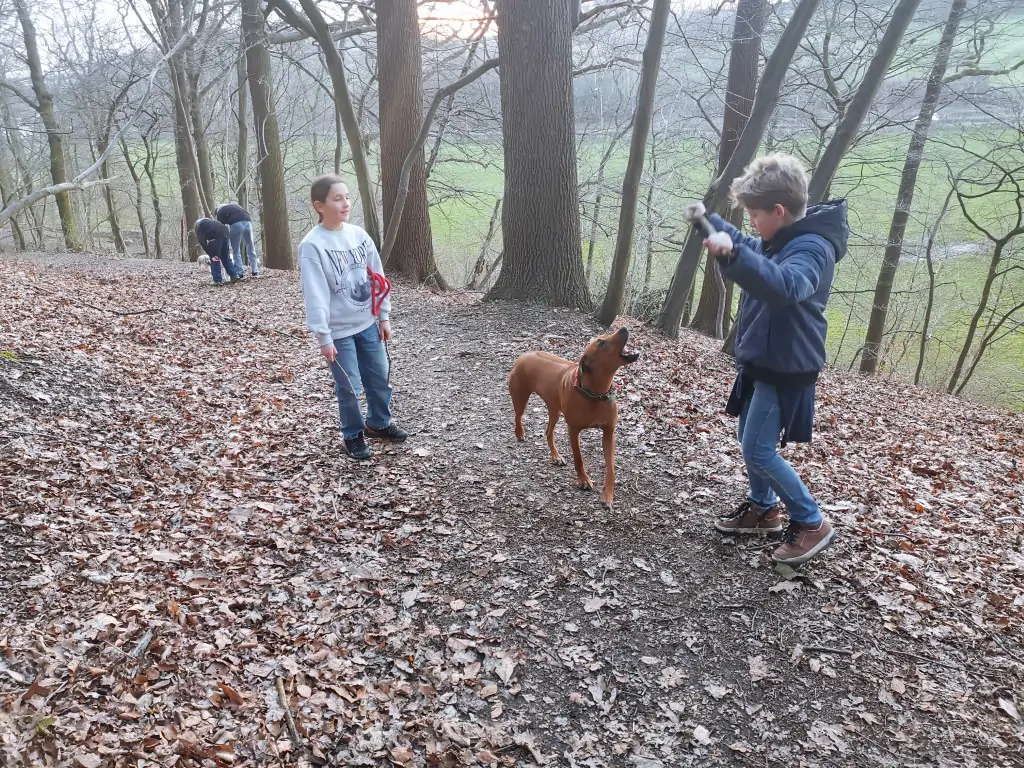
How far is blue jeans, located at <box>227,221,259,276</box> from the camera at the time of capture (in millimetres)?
12375

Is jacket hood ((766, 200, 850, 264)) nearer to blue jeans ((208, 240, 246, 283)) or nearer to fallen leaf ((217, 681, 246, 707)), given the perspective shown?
fallen leaf ((217, 681, 246, 707))

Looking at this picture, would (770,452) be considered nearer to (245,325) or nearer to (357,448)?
(357,448)

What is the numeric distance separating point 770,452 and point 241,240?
12.3 metres

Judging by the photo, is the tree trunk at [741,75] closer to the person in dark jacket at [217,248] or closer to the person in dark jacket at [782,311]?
the person in dark jacket at [782,311]

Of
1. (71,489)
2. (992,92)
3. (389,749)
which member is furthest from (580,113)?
(389,749)

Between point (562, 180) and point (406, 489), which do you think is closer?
point (406, 489)

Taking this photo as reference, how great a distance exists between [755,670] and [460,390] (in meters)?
4.29

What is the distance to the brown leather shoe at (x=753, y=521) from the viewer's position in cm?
410

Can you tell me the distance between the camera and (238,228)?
1242 centimetres

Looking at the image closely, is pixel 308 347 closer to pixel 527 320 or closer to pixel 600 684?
pixel 527 320

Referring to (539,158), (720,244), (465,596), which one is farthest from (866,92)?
(465,596)

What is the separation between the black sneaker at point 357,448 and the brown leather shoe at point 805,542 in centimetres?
333

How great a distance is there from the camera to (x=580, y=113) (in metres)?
16.6

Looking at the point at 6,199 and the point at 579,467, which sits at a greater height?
the point at 6,199
